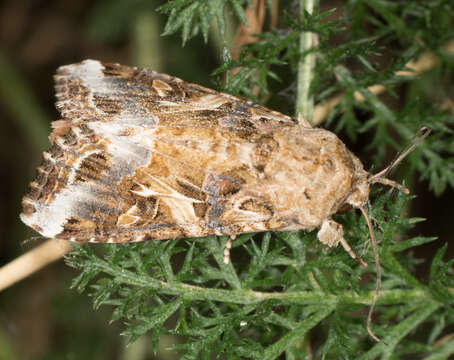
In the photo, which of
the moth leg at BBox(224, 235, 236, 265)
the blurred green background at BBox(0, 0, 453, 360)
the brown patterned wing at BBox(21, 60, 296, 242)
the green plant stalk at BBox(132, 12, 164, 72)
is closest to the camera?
the moth leg at BBox(224, 235, 236, 265)

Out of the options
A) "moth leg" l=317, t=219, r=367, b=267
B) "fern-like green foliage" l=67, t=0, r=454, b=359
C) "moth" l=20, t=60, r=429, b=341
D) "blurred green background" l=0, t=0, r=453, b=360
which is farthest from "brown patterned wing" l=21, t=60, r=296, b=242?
"blurred green background" l=0, t=0, r=453, b=360

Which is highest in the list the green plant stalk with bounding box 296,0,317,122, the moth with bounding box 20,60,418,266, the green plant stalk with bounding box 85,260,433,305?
the green plant stalk with bounding box 296,0,317,122

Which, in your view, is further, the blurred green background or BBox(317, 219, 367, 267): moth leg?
the blurred green background

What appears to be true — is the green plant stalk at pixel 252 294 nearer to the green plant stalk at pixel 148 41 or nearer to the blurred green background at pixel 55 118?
the blurred green background at pixel 55 118

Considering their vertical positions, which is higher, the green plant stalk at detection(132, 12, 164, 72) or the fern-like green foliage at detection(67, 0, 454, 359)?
the green plant stalk at detection(132, 12, 164, 72)

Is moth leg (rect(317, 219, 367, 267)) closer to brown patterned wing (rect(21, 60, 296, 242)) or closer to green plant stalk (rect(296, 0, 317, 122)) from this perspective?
brown patterned wing (rect(21, 60, 296, 242))

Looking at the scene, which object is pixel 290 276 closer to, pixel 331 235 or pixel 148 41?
pixel 331 235

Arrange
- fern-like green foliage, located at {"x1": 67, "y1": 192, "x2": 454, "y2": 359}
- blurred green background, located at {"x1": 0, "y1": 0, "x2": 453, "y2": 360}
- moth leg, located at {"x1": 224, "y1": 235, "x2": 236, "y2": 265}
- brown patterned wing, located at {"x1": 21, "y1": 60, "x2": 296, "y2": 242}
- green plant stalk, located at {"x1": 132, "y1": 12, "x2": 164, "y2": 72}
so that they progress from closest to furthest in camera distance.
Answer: fern-like green foliage, located at {"x1": 67, "y1": 192, "x2": 454, "y2": 359} < moth leg, located at {"x1": 224, "y1": 235, "x2": 236, "y2": 265} < brown patterned wing, located at {"x1": 21, "y1": 60, "x2": 296, "y2": 242} < blurred green background, located at {"x1": 0, "y1": 0, "x2": 453, "y2": 360} < green plant stalk, located at {"x1": 132, "y1": 12, "x2": 164, "y2": 72}
